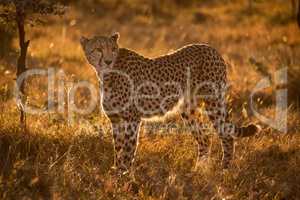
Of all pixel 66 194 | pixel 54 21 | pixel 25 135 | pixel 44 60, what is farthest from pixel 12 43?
pixel 66 194

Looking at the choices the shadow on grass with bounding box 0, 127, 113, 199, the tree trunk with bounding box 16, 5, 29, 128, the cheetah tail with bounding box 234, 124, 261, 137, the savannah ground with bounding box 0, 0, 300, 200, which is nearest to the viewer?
the shadow on grass with bounding box 0, 127, 113, 199

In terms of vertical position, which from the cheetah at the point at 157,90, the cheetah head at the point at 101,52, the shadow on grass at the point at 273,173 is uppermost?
the cheetah head at the point at 101,52

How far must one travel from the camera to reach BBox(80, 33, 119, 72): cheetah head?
6.04 metres

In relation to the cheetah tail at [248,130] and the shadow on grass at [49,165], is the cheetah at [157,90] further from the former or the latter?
the shadow on grass at [49,165]

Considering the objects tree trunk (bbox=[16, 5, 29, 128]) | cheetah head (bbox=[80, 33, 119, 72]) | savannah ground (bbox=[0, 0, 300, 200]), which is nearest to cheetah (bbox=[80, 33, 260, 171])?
cheetah head (bbox=[80, 33, 119, 72])

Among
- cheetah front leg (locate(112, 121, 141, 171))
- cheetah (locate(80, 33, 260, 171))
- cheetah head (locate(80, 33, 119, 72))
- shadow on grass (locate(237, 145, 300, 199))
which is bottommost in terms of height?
shadow on grass (locate(237, 145, 300, 199))

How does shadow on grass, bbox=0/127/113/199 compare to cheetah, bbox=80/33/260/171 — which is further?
cheetah, bbox=80/33/260/171

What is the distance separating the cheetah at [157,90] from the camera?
20.0ft

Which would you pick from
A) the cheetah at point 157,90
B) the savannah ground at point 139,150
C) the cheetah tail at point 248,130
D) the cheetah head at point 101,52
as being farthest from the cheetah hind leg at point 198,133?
the cheetah head at point 101,52

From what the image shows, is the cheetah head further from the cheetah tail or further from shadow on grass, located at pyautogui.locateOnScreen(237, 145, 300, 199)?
shadow on grass, located at pyautogui.locateOnScreen(237, 145, 300, 199)

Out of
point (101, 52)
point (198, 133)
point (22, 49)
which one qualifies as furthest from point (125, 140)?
point (22, 49)

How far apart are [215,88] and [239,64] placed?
4.45m

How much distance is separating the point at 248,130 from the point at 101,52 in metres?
1.52

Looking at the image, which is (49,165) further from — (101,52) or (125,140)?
(101,52)
